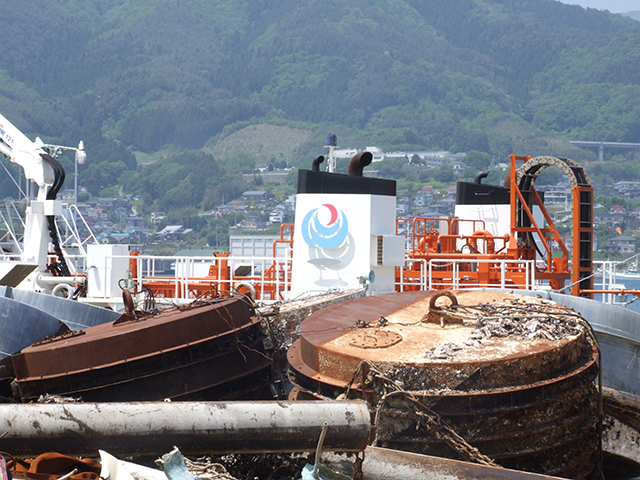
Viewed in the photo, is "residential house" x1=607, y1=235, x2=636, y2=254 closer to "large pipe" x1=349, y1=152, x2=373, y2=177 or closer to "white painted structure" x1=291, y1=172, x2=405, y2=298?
"large pipe" x1=349, y1=152, x2=373, y2=177

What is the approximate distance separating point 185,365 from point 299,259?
650cm

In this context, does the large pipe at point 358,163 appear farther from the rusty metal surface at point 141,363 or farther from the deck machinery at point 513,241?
the rusty metal surface at point 141,363

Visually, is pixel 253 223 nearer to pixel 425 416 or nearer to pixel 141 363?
pixel 141 363

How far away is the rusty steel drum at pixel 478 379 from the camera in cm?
617

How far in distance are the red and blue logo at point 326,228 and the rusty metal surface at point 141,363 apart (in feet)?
18.9

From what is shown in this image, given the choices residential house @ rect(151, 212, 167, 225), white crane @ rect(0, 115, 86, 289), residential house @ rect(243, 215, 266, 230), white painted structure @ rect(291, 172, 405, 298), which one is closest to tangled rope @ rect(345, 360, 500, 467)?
white painted structure @ rect(291, 172, 405, 298)

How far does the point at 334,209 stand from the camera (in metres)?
14.2

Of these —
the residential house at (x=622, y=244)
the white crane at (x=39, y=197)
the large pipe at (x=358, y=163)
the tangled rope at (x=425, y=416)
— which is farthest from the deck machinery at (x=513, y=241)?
the residential house at (x=622, y=244)

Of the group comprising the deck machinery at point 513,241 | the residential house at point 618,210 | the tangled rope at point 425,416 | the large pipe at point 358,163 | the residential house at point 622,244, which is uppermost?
the residential house at point 618,210

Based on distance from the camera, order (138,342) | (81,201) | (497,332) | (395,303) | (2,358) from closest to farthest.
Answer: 1. (497,332)
2. (138,342)
3. (395,303)
4. (2,358)
5. (81,201)

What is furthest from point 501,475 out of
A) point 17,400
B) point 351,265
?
point 351,265

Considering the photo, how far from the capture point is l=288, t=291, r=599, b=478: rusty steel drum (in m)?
6.17

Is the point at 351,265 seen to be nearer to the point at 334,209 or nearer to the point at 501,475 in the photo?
the point at 334,209

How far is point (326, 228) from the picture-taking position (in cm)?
1422
